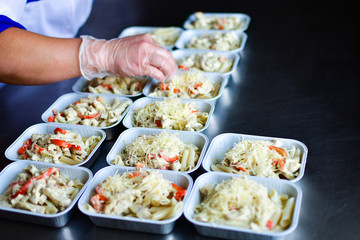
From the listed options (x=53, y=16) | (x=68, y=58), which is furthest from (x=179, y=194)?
(x=53, y=16)

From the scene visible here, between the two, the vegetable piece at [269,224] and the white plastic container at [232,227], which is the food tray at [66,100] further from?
the vegetable piece at [269,224]

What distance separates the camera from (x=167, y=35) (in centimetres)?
343

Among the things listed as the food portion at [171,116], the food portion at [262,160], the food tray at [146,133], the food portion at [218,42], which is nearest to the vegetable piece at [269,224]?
the food portion at [262,160]

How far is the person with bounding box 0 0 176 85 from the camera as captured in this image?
229cm

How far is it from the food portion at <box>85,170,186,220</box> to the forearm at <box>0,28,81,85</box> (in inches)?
35.7

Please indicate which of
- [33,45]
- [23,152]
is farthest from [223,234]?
[33,45]

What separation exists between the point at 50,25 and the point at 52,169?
176 centimetres

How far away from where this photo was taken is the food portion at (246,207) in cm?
161

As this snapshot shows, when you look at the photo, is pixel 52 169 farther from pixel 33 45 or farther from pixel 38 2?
pixel 38 2

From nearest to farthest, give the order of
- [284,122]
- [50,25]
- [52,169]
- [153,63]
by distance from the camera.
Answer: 1. [52,169]
2. [284,122]
3. [153,63]
4. [50,25]

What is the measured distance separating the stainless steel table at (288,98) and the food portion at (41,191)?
9cm

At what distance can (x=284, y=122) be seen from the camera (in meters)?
2.40

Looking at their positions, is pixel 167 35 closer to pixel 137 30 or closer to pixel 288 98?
pixel 137 30

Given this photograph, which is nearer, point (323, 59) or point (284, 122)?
point (284, 122)
